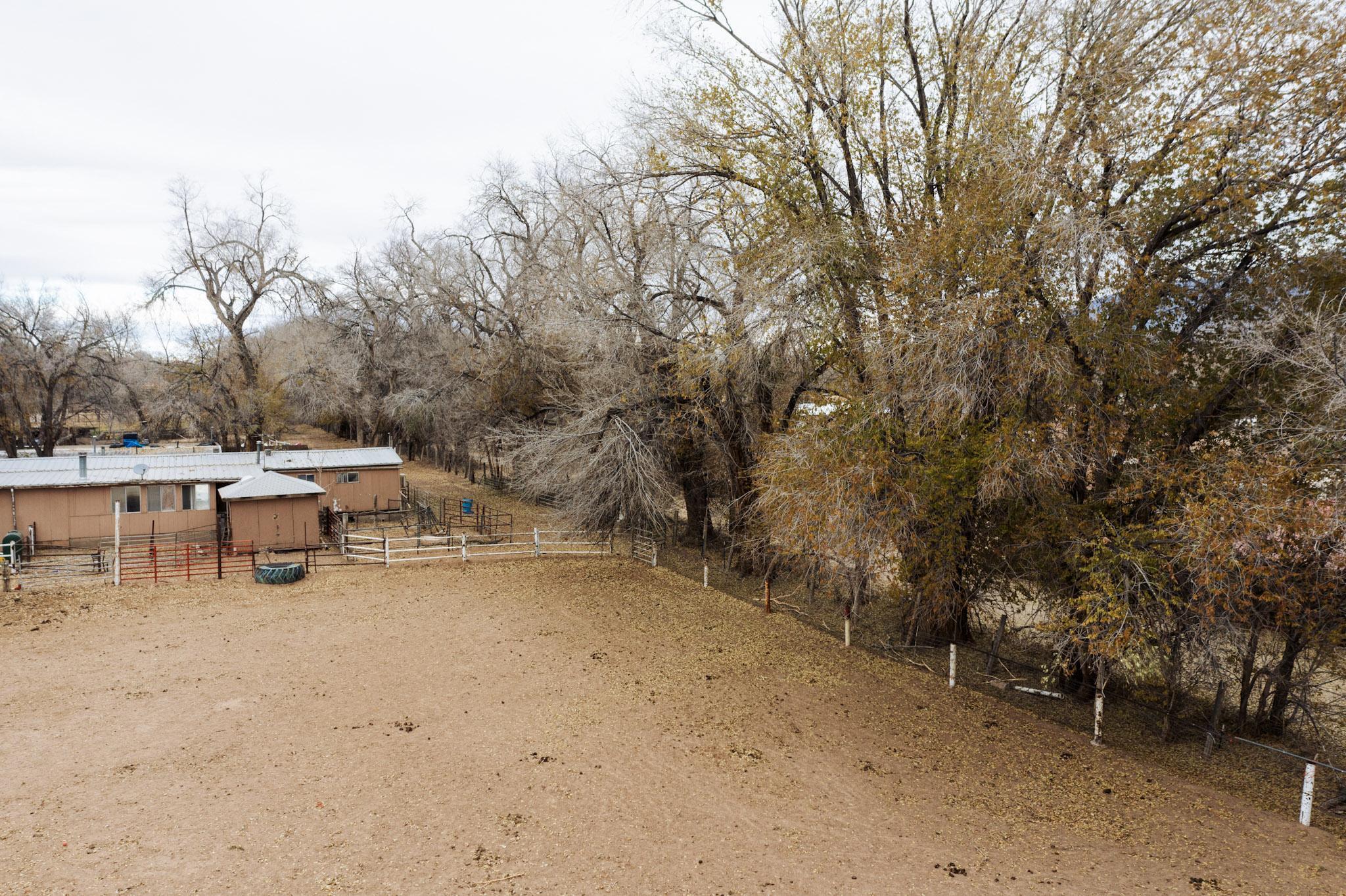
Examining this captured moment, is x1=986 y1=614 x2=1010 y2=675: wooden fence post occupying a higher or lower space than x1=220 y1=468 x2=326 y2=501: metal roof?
lower

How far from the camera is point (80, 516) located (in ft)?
68.9

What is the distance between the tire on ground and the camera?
17500mm

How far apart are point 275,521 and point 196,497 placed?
330 centimetres

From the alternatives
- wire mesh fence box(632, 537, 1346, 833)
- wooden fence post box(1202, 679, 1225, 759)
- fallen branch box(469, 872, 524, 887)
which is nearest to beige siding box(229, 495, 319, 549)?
wire mesh fence box(632, 537, 1346, 833)

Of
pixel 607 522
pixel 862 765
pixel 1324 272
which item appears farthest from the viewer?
pixel 607 522

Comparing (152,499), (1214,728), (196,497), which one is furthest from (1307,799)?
(152,499)

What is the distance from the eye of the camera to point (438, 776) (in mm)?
8727

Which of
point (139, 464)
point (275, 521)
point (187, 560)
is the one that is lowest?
point (187, 560)

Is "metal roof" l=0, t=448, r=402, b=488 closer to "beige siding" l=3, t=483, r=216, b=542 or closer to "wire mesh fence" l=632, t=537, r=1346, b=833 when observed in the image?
"beige siding" l=3, t=483, r=216, b=542

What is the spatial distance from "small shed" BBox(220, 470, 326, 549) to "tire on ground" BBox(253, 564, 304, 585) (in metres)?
3.79

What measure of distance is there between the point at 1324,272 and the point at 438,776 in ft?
41.9

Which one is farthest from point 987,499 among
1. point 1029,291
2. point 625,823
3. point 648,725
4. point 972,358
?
point 625,823

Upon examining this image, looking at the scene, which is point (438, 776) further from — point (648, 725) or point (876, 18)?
point (876, 18)

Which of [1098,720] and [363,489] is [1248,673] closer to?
[1098,720]
